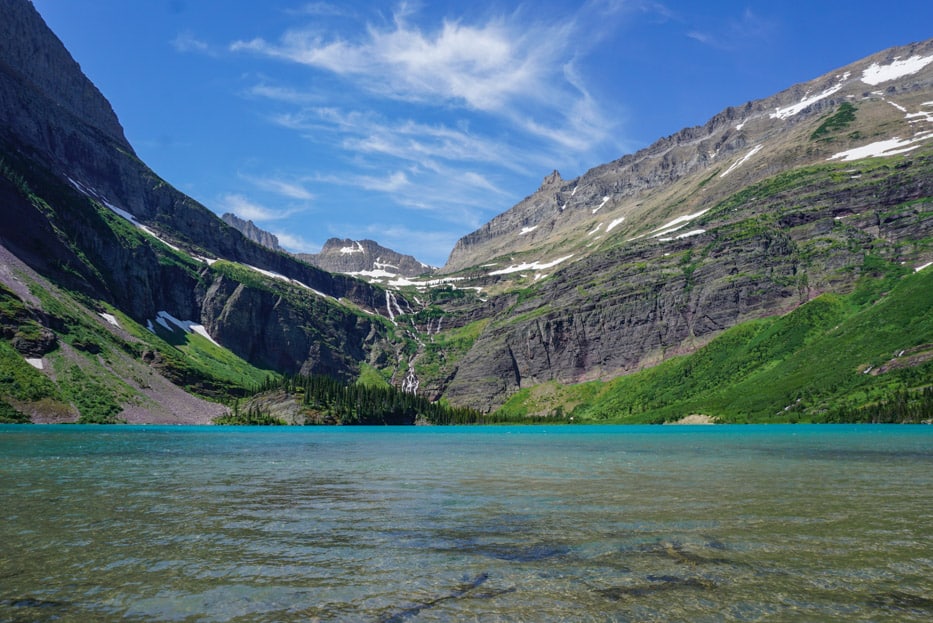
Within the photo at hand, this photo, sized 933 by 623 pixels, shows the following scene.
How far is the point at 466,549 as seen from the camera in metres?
16.9

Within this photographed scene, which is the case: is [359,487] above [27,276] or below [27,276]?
below

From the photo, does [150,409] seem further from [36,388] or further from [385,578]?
[385,578]

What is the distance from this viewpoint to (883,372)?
170125mm

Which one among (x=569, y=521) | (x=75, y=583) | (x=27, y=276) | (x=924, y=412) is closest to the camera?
(x=75, y=583)

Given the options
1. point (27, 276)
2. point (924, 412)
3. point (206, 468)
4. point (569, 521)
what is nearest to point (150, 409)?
point (27, 276)

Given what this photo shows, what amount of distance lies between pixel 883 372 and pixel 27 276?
912 ft

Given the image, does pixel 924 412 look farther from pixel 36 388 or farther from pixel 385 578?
pixel 36 388

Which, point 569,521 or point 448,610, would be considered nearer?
point 448,610

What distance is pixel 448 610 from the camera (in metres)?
11.5

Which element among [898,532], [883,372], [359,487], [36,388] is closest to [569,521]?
[898,532]

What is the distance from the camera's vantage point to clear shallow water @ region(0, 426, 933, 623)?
11680 millimetres

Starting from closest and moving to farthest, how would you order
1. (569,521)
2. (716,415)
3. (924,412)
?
(569,521) → (924,412) → (716,415)

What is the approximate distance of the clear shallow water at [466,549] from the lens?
1168 cm

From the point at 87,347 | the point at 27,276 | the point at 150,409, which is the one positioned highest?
the point at 27,276
